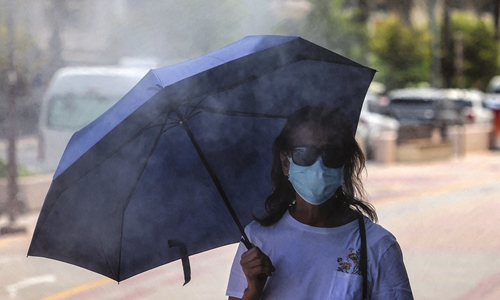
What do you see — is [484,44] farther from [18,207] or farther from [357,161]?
[357,161]

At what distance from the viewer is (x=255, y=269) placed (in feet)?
5.16

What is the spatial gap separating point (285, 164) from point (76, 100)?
7718 mm

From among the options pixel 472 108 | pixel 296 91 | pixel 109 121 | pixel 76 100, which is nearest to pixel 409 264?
pixel 76 100

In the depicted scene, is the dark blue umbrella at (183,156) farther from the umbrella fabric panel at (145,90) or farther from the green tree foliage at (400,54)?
the green tree foliage at (400,54)

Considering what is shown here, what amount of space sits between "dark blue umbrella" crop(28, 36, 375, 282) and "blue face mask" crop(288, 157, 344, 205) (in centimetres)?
15

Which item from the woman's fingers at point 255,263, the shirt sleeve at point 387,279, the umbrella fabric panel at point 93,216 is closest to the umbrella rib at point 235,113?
the umbrella fabric panel at point 93,216

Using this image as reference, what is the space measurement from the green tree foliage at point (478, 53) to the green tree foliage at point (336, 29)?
15.3 ft

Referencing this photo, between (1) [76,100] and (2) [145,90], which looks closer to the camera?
(2) [145,90]

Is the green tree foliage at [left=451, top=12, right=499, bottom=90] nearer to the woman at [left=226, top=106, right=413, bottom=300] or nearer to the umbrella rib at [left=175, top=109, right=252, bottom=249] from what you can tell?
the umbrella rib at [left=175, top=109, right=252, bottom=249]

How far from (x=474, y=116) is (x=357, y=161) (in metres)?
19.7

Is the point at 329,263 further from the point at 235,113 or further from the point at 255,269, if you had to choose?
the point at 235,113

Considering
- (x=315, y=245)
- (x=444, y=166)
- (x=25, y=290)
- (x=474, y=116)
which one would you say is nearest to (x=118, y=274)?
(x=315, y=245)

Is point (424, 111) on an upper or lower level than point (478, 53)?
lower

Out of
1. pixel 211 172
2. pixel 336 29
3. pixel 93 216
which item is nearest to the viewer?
pixel 93 216
